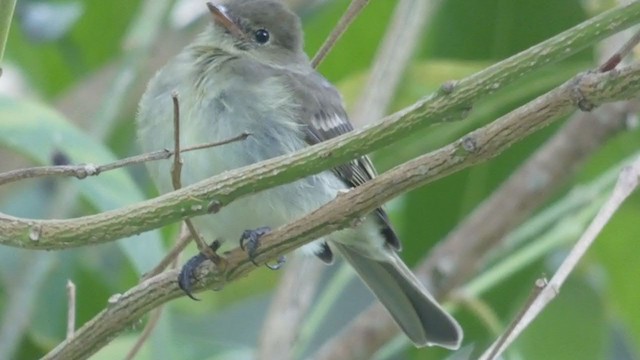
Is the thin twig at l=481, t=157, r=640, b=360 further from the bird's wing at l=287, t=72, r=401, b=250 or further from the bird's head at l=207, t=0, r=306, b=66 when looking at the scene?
the bird's head at l=207, t=0, r=306, b=66

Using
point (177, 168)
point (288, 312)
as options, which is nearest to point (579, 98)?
point (177, 168)

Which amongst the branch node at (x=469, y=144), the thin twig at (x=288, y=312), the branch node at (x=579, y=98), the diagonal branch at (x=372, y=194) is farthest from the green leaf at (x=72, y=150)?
the branch node at (x=579, y=98)

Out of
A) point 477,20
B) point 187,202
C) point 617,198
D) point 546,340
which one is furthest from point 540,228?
point 187,202

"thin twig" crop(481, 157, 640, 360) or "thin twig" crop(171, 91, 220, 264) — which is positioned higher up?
"thin twig" crop(171, 91, 220, 264)

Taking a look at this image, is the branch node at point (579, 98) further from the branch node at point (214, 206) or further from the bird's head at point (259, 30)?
the bird's head at point (259, 30)

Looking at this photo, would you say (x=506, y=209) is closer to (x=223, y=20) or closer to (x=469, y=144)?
(x=223, y=20)

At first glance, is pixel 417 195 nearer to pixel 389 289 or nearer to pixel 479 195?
pixel 479 195

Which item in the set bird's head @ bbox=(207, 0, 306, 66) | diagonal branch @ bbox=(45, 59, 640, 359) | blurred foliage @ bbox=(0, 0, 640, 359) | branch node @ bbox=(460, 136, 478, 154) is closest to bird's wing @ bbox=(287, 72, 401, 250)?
bird's head @ bbox=(207, 0, 306, 66)

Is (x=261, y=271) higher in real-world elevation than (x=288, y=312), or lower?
higher
